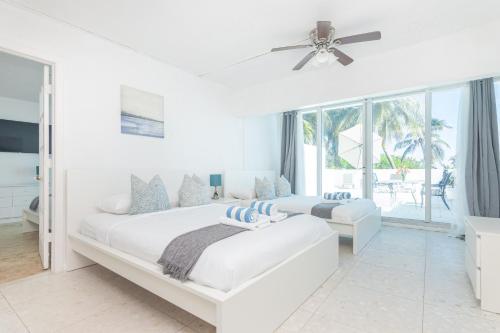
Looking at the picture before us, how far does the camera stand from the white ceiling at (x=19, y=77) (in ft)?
11.6

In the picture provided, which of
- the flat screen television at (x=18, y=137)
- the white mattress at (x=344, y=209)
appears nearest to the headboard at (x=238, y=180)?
the white mattress at (x=344, y=209)

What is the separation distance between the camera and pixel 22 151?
17.0 feet

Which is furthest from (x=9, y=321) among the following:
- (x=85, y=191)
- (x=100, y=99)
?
(x=100, y=99)

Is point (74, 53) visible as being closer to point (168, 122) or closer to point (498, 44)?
point (168, 122)

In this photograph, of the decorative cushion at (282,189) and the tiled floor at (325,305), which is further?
the decorative cushion at (282,189)

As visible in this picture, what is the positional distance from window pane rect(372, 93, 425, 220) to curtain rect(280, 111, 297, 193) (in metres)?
1.62

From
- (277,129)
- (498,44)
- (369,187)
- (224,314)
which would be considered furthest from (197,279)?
(277,129)

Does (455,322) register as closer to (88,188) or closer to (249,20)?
(249,20)

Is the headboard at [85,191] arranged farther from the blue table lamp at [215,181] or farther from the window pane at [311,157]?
the window pane at [311,157]

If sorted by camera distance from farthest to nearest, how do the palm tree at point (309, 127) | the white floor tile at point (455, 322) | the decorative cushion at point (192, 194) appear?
the palm tree at point (309, 127) → the decorative cushion at point (192, 194) → the white floor tile at point (455, 322)

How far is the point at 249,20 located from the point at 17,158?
561 centimetres

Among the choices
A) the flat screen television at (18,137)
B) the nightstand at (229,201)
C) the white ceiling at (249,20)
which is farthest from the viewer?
the flat screen television at (18,137)

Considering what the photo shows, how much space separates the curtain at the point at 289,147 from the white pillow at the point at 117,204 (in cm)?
370

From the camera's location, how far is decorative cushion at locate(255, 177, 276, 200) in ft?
14.8
